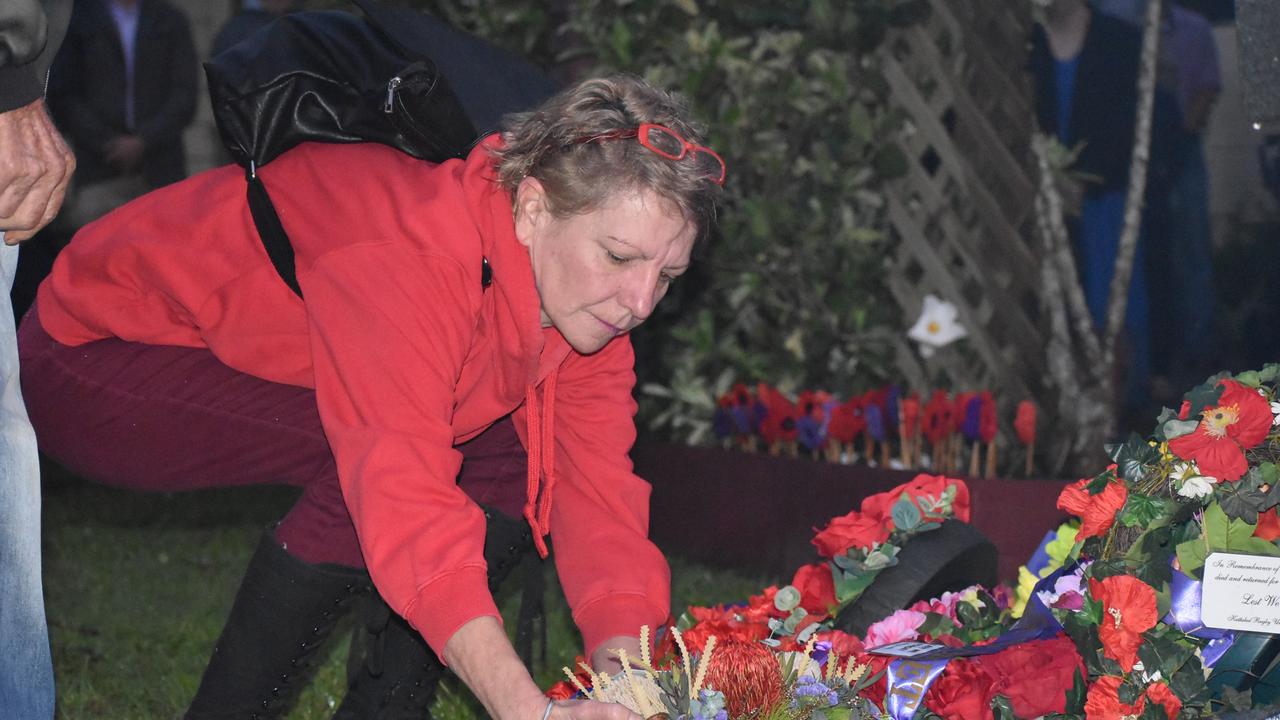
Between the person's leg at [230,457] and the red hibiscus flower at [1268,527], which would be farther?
the person's leg at [230,457]

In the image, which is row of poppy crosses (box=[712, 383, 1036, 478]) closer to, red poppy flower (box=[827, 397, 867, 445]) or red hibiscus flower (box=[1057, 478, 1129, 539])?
red poppy flower (box=[827, 397, 867, 445])

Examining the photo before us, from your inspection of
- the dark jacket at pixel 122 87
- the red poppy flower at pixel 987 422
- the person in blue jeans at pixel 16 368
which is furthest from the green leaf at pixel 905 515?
the dark jacket at pixel 122 87

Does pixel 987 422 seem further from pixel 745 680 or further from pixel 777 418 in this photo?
pixel 745 680

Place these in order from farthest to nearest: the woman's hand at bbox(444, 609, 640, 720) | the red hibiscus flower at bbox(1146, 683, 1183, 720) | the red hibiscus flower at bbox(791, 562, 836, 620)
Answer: the red hibiscus flower at bbox(791, 562, 836, 620) < the red hibiscus flower at bbox(1146, 683, 1183, 720) < the woman's hand at bbox(444, 609, 640, 720)

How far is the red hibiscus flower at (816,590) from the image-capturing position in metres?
2.31

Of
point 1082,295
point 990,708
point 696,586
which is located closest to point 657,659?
point 990,708

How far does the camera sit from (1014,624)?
2.12 meters

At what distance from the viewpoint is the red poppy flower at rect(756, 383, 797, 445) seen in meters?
3.98

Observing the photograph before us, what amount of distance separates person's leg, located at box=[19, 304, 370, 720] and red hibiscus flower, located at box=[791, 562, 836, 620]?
71cm

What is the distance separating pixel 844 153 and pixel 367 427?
2730 mm

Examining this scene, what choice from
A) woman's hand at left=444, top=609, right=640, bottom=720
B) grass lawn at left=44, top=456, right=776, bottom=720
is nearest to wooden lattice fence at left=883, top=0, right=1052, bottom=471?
grass lawn at left=44, top=456, right=776, bottom=720

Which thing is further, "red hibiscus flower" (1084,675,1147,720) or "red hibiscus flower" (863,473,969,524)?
"red hibiscus flower" (863,473,969,524)

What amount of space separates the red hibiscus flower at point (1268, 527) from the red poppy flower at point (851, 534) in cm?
65

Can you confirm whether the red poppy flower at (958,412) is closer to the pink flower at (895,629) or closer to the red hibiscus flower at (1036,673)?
the pink flower at (895,629)
